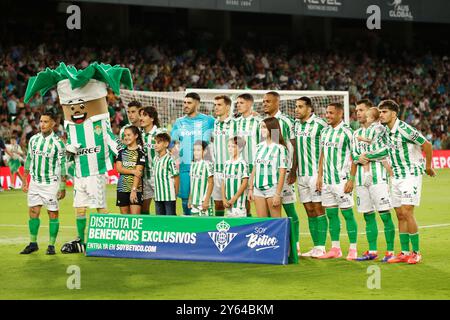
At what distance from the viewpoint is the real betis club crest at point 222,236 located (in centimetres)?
1055

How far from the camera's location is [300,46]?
38375mm

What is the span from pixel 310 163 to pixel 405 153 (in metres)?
1.27

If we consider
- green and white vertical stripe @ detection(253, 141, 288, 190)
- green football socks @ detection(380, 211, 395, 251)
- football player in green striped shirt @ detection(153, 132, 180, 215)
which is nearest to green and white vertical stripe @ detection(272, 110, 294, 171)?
green and white vertical stripe @ detection(253, 141, 288, 190)

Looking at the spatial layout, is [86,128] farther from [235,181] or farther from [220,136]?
[235,181]

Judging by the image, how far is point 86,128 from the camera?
11.7 m

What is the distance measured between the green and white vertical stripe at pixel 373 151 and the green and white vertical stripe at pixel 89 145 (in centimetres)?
313

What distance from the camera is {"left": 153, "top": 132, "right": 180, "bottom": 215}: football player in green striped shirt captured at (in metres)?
11.7

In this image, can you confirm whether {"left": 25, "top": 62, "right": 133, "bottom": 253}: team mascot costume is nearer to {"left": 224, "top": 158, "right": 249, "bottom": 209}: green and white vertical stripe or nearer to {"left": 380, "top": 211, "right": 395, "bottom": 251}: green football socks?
{"left": 224, "top": 158, "right": 249, "bottom": 209}: green and white vertical stripe

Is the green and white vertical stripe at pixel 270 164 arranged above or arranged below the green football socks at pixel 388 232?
above

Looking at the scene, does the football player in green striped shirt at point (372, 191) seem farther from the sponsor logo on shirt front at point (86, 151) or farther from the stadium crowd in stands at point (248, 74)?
the stadium crowd in stands at point (248, 74)

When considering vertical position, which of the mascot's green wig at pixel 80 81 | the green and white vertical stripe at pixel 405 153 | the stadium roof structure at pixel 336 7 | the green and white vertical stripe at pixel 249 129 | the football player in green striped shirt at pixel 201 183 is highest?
the stadium roof structure at pixel 336 7

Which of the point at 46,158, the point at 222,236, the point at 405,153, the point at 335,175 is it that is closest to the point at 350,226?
the point at 335,175

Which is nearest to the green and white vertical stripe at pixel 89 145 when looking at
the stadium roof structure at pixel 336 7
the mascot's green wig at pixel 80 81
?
the mascot's green wig at pixel 80 81

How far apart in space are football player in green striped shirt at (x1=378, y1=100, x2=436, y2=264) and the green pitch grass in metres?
0.36
